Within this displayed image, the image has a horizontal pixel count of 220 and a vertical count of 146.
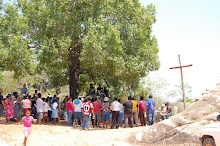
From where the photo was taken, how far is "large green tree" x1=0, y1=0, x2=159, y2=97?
15.6 metres

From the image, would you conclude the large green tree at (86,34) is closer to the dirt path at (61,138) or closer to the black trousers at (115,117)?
the black trousers at (115,117)

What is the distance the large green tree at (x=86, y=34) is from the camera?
15.6 meters

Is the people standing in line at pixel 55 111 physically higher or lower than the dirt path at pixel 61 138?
higher

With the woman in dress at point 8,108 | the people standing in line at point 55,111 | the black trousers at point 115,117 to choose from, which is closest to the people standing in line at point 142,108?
the black trousers at point 115,117

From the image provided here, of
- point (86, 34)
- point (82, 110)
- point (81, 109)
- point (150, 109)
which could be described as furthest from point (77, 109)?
point (86, 34)

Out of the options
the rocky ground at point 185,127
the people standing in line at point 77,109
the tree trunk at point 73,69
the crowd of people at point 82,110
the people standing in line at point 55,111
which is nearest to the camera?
the rocky ground at point 185,127

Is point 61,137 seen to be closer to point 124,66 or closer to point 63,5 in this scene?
point 124,66

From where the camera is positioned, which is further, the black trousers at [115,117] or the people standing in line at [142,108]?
the people standing in line at [142,108]

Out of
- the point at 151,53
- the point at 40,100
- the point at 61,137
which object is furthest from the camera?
the point at 151,53

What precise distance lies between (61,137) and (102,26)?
7.39m

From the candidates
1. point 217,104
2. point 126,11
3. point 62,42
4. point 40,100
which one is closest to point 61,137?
point 40,100

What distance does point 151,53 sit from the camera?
59.4 ft

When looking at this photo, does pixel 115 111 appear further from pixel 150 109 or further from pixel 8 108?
pixel 8 108

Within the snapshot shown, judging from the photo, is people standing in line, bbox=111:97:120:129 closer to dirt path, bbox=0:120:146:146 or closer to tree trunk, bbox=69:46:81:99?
dirt path, bbox=0:120:146:146
